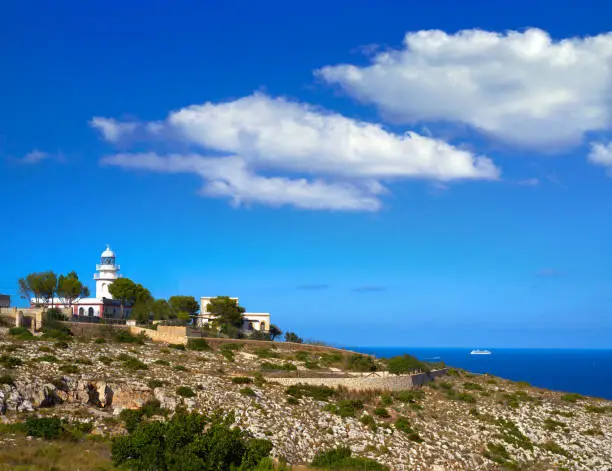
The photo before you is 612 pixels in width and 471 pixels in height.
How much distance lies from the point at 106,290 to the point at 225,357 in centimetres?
4256

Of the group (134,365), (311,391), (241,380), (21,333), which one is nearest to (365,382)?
(311,391)

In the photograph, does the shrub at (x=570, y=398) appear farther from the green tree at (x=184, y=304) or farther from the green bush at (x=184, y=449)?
the green tree at (x=184, y=304)

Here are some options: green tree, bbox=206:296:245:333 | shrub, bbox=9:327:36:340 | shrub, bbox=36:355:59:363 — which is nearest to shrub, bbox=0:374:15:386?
shrub, bbox=36:355:59:363

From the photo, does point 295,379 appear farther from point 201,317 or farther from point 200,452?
point 201,317

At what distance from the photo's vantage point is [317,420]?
40.3 m

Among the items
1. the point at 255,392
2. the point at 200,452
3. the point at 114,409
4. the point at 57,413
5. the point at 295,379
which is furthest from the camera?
the point at 295,379

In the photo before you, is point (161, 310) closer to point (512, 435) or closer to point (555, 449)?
point (512, 435)

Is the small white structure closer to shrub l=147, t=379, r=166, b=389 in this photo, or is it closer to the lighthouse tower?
the lighthouse tower

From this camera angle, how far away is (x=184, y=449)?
2178 centimetres

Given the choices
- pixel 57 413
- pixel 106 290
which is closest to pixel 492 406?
pixel 57 413

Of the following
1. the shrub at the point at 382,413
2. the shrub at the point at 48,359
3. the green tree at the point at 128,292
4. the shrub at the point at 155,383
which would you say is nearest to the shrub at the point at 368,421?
the shrub at the point at 382,413

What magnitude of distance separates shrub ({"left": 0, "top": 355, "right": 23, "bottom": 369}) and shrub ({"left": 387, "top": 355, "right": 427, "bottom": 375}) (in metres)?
32.4

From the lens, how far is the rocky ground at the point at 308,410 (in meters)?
35.9

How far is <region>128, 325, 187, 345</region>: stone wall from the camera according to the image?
62.8 meters
